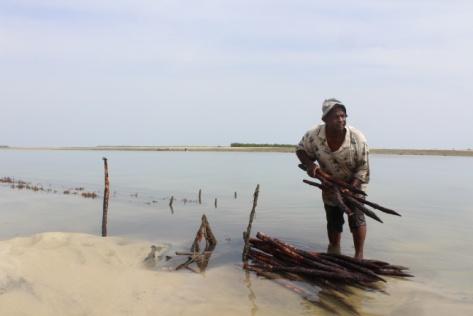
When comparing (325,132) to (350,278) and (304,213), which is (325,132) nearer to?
(350,278)

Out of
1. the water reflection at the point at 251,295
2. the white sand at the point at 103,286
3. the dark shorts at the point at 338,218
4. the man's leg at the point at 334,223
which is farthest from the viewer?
the man's leg at the point at 334,223

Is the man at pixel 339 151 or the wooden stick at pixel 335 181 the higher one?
→ the man at pixel 339 151

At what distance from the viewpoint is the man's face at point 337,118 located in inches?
278

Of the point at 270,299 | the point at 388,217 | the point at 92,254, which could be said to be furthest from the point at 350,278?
the point at 388,217

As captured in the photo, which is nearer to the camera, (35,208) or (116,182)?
(35,208)

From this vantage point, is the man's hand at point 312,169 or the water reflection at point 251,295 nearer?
the water reflection at point 251,295

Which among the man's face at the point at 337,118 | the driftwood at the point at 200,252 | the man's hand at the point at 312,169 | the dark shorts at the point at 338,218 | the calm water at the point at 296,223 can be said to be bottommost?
the calm water at the point at 296,223

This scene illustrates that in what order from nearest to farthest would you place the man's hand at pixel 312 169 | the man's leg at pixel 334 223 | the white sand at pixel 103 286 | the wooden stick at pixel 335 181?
the white sand at pixel 103 286
the wooden stick at pixel 335 181
the man's hand at pixel 312 169
the man's leg at pixel 334 223

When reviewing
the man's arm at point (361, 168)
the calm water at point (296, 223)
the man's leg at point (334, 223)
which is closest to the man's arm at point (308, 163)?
the man's arm at point (361, 168)

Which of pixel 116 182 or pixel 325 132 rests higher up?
pixel 325 132

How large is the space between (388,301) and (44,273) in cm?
529

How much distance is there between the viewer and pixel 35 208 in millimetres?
17391

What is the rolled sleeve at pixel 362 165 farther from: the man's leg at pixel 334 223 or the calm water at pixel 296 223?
the calm water at pixel 296 223

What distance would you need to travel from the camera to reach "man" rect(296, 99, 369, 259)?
7.13 meters
